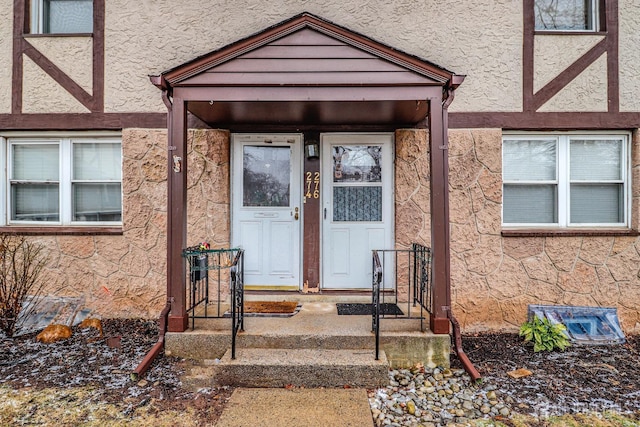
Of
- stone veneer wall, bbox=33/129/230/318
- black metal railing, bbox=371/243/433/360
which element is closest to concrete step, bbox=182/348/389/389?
black metal railing, bbox=371/243/433/360

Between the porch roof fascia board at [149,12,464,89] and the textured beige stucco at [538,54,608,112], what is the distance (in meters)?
2.13

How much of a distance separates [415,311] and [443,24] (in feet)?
12.2

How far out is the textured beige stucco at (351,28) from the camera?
4566 millimetres

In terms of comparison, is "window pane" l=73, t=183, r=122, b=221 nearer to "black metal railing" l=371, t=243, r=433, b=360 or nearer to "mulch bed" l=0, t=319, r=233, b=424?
"mulch bed" l=0, t=319, r=233, b=424

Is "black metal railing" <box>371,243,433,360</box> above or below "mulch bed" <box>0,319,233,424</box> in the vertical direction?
above

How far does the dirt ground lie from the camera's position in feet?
9.23

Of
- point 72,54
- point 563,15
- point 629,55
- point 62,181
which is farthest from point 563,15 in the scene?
point 62,181

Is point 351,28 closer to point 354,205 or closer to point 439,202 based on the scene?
point 354,205

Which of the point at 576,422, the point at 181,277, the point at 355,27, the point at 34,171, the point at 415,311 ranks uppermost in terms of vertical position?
the point at 355,27

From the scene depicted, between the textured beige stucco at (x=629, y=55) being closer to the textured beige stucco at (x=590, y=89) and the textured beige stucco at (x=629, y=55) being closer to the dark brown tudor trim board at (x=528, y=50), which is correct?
the textured beige stucco at (x=590, y=89)

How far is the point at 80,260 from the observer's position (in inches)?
186

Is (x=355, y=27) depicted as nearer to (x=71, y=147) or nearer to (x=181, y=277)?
(x=181, y=277)

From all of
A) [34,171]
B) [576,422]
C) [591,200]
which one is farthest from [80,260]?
[591,200]

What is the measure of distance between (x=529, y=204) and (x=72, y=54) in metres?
6.46
